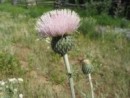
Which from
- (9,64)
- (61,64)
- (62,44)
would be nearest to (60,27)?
(62,44)

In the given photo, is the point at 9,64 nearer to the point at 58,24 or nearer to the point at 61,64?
the point at 61,64

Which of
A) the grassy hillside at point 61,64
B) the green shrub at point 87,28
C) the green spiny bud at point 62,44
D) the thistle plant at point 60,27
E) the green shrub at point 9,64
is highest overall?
the thistle plant at point 60,27

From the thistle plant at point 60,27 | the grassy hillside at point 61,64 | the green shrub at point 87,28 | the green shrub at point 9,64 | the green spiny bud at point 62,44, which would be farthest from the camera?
the green shrub at point 87,28

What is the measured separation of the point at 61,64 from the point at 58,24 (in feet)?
22.0

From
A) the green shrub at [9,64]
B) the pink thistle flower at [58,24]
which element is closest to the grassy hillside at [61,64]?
the green shrub at [9,64]

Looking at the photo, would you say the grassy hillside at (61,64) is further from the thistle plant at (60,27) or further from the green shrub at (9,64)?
the thistle plant at (60,27)

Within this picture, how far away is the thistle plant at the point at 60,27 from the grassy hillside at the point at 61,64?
3622mm

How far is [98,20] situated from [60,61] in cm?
799

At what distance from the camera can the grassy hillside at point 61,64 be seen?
27.1 ft

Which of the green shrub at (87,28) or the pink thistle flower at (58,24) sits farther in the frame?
the green shrub at (87,28)

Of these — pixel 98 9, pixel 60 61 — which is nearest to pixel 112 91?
pixel 60 61

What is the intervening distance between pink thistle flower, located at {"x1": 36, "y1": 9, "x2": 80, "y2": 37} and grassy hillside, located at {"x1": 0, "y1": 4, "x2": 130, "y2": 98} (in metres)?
3.71

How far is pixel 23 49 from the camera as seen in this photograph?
36.4 ft

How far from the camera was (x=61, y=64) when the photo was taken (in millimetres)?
10156
